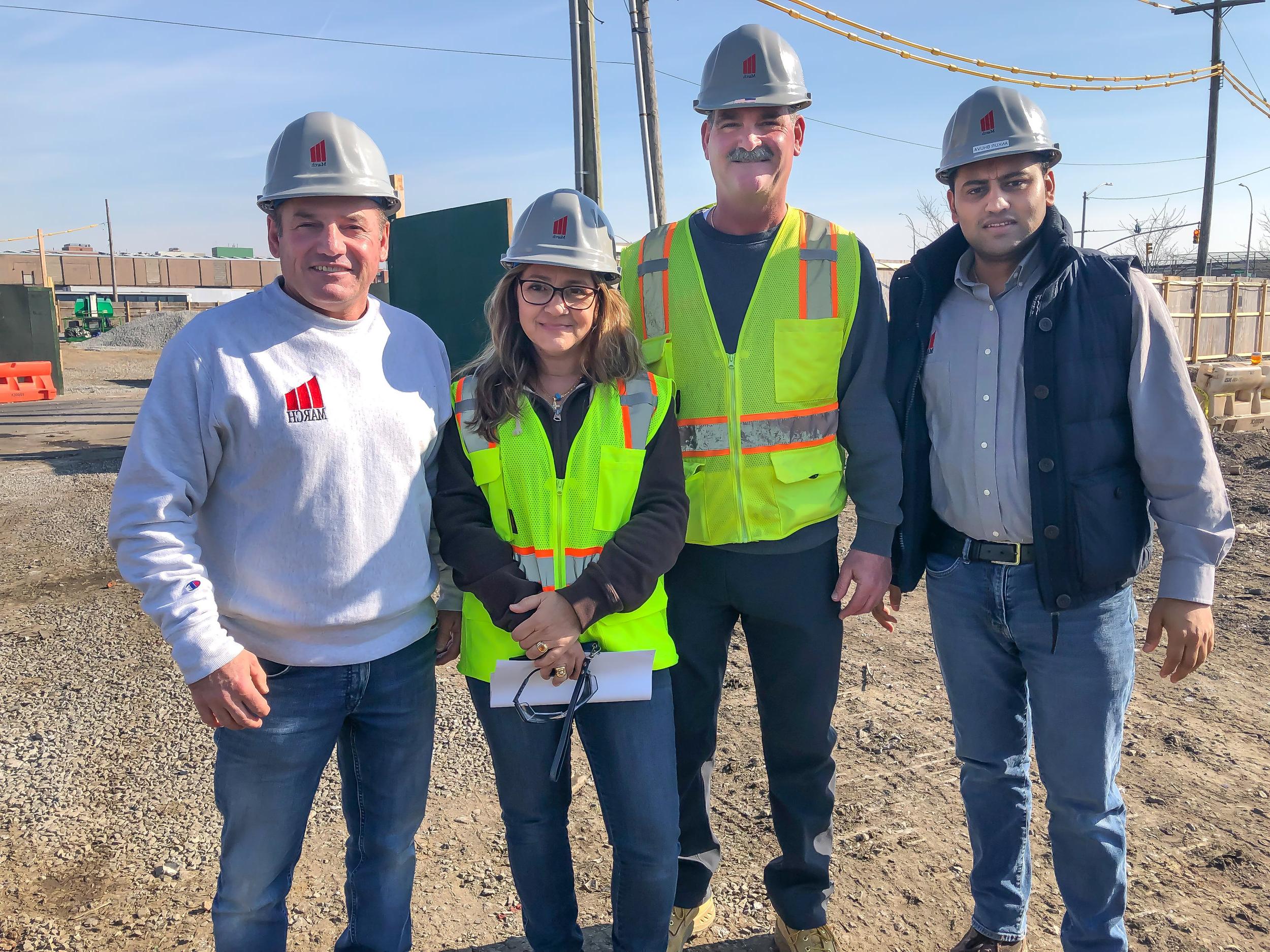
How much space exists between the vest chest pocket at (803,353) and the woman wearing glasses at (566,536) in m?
0.40

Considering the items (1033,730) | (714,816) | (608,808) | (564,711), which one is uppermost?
(564,711)

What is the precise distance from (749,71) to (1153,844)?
3.05 meters

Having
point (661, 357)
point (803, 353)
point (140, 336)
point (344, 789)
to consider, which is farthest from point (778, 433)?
point (140, 336)

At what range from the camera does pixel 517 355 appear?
2.44 metres

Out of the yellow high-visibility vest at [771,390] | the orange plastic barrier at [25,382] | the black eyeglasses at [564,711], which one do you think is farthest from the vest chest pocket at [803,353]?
the orange plastic barrier at [25,382]

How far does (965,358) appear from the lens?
104 inches

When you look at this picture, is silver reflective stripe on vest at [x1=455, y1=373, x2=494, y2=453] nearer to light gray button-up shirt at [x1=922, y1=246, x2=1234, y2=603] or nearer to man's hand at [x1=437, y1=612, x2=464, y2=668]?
man's hand at [x1=437, y1=612, x2=464, y2=668]

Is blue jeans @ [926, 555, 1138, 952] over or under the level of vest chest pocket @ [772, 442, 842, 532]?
under

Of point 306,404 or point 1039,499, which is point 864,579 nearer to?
point 1039,499

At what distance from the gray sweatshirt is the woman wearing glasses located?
0.63ft

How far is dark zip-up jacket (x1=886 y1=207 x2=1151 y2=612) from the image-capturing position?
7.93ft

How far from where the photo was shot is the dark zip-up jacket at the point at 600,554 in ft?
7.42

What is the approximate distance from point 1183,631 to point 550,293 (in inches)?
77.3

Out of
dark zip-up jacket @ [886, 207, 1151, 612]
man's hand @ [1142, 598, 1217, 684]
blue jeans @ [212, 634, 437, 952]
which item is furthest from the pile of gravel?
Answer: man's hand @ [1142, 598, 1217, 684]
